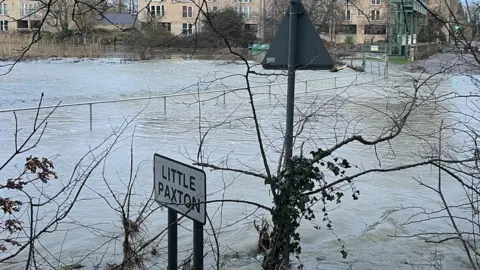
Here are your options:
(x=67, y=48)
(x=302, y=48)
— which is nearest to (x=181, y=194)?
(x=302, y=48)

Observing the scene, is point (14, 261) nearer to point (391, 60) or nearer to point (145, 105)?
point (145, 105)

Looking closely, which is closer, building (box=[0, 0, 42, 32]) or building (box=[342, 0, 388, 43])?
building (box=[0, 0, 42, 32])

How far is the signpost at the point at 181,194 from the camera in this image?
10.4 ft

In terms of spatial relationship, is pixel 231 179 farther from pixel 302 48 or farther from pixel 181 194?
pixel 181 194

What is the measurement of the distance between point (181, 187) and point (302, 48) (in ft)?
6.40

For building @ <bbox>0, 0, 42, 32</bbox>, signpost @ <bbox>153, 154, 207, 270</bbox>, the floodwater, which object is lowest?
the floodwater

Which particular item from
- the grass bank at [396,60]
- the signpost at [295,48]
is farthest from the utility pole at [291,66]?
the grass bank at [396,60]

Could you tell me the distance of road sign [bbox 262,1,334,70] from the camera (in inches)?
186

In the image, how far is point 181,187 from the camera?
10.8 ft

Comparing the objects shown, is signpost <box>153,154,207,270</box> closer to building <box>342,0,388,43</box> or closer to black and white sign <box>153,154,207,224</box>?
black and white sign <box>153,154,207,224</box>

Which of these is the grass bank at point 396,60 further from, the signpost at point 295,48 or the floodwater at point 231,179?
the signpost at point 295,48

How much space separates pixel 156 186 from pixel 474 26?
2.59 metres

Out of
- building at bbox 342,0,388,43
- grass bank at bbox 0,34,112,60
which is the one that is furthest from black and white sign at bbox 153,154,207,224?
grass bank at bbox 0,34,112,60

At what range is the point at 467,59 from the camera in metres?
4.91
